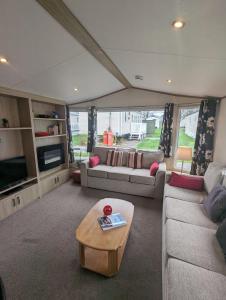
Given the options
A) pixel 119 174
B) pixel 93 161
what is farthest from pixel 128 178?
pixel 93 161

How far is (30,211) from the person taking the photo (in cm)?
287

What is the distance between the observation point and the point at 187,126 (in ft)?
12.8

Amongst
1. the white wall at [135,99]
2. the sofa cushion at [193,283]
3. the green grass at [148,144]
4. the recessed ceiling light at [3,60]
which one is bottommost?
the sofa cushion at [193,283]

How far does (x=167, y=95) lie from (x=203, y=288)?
3.72 metres

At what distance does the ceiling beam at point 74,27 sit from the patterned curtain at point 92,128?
208cm

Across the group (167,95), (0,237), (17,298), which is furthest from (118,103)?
(17,298)

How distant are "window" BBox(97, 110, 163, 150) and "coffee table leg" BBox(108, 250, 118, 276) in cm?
319

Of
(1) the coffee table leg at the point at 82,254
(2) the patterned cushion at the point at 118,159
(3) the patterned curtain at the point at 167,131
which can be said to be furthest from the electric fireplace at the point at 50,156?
(3) the patterned curtain at the point at 167,131

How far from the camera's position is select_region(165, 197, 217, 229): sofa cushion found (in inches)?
72.9

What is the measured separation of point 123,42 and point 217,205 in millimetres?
2194

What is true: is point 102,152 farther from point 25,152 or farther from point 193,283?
point 193,283

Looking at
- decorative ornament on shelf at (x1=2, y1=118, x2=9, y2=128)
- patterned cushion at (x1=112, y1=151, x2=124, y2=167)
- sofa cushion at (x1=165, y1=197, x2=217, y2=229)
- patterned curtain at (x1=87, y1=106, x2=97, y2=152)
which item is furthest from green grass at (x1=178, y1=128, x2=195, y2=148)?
decorative ornament on shelf at (x1=2, y1=118, x2=9, y2=128)

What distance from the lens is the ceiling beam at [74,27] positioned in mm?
1306

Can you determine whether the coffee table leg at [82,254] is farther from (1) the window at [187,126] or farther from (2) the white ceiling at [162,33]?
(1) the window at [187,126]
